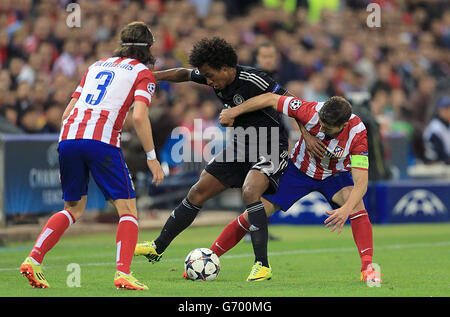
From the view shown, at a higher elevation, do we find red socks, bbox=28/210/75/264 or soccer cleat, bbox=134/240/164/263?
red socks, bbox=28/210/75/264

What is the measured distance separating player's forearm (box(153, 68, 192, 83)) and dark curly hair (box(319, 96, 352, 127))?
1.58 m

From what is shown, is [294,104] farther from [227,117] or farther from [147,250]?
[147,250]

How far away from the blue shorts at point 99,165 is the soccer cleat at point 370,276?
85.7 inches

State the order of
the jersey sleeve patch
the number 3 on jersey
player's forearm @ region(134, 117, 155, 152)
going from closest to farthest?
1. player's forearm @ region(134, 117, 155, 152)
2. the number 3 on jersey
3. the jersey sleeve patch

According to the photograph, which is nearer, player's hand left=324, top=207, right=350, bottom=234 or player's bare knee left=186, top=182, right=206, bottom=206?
player's hand left=324, top=207, right=350, bottom=234

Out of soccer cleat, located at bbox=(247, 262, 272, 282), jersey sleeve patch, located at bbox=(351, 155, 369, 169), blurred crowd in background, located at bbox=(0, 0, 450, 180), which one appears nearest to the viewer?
jersey sleeve patch, located at bbox=(351, 155, 369, 169)

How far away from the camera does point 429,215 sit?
15.1 metres

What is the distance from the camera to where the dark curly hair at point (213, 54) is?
7641mm

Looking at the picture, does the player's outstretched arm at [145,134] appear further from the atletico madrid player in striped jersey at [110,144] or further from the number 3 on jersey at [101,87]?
the number 3 on jersey at [101,87]

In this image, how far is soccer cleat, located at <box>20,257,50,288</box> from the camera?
21.9 feet

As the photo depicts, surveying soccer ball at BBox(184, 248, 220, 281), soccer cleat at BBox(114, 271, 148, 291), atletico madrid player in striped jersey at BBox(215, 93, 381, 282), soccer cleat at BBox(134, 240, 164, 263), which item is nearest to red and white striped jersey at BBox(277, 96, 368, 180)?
atletico madrid player in striped jersey at BBox(215, 93, 381, 282)

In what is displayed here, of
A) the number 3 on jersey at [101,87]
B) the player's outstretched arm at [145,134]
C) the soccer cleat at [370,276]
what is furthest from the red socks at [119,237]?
the soccer cleat at [370,276]

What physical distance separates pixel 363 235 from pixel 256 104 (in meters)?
1.51

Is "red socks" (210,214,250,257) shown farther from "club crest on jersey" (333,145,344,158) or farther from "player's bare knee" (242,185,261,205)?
"club crest on jersey" (333,145,344,158)
